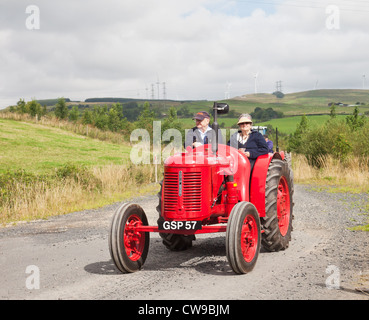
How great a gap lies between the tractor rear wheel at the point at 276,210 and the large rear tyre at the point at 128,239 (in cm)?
203

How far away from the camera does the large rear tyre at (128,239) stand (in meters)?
6.74

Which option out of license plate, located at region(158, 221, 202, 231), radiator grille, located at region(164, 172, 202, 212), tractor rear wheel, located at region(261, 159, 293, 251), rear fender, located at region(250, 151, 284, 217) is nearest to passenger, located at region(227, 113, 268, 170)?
rear fender, located at region(250, 151, 284, 217)

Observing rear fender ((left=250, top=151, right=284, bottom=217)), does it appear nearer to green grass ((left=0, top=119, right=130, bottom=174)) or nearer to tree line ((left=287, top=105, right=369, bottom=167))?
tree line ((left=287, top=105, right=369, bottom=167))

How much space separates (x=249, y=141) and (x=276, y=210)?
50.8 inches

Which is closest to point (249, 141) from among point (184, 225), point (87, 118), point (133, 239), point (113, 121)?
point (184, 225)

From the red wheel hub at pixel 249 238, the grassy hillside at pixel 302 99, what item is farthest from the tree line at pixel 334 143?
the grassy hillside at pixel 302 99

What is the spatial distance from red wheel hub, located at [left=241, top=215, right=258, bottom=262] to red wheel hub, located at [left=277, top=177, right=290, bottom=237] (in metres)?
1.79

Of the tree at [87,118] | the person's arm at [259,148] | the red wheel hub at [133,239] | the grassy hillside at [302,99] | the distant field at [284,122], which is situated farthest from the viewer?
the grassy hillside at [302,99]

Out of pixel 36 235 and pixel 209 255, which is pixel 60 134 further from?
pixel 209 255

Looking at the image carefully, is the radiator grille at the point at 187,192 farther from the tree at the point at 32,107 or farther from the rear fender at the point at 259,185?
the tree at the point at 32,107

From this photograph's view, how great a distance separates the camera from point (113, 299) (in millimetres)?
5715
